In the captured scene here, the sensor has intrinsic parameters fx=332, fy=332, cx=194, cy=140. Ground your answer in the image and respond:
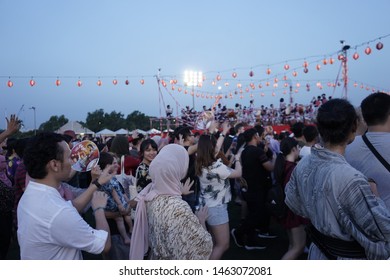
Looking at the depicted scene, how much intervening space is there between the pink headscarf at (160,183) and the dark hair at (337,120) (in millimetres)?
898

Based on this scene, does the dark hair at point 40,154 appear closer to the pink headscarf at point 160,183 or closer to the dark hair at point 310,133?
the pink headscarf at point 160,183

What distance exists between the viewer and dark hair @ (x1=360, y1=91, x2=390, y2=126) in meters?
2.08

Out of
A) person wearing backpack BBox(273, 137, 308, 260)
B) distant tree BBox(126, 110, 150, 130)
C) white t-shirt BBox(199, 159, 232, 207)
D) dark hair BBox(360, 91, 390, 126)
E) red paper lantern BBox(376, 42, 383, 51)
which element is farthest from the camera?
distant tree BBox(126, 110, 150, 130)

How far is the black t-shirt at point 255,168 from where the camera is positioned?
4812mm

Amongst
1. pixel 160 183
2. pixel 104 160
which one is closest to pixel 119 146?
pixel 104 160

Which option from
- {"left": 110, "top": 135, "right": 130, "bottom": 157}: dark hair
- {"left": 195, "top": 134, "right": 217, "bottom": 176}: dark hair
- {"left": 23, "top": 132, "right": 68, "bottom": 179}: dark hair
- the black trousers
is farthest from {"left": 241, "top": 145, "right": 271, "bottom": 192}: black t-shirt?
{"left": 23, "top": 132, "right": 68, "bottom": 179}: dark hair

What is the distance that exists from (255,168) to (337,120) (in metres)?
3.19

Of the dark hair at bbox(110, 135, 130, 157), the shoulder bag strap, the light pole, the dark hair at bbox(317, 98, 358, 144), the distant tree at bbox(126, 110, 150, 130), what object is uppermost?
the light pole

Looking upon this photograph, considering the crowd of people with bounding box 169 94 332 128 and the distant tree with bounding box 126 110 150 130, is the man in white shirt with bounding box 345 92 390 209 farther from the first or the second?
the distant tree with bounding box 126 110 150 130

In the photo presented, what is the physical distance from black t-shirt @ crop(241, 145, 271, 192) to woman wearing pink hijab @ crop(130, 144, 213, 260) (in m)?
2.77

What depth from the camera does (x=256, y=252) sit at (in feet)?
15.7

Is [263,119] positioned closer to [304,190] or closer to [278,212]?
[278,212]

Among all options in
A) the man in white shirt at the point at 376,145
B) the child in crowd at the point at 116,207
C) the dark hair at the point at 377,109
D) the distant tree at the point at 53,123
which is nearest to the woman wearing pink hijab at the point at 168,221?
the child in crowd at the point at 116,207

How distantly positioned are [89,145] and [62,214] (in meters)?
0.94
